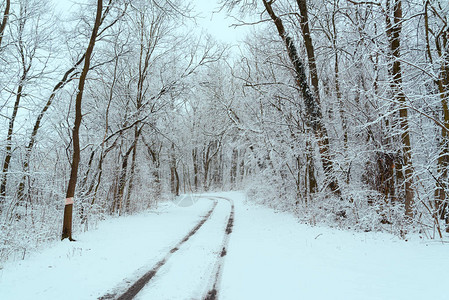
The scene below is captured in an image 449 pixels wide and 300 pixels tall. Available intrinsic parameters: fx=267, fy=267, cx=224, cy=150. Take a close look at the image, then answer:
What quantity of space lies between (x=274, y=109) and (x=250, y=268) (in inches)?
393

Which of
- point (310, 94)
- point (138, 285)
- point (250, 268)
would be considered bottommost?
point (250, 268)

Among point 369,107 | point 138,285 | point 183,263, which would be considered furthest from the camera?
point 369,107

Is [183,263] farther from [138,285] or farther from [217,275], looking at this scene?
[138,285]

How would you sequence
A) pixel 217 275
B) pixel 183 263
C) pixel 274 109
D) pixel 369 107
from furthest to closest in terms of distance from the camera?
1. pixel 274 109
2. pixel 369 107
3. pixel 183 263
4. pixel 217 275

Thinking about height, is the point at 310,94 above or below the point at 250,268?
above

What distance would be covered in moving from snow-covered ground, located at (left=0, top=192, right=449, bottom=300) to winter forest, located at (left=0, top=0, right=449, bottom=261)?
37.4 inches

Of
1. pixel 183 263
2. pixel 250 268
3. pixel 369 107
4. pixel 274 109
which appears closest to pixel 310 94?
pixel 369 107

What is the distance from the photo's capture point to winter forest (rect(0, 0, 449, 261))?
6.32 m

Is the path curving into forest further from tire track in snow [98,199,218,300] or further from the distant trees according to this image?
the distant trees

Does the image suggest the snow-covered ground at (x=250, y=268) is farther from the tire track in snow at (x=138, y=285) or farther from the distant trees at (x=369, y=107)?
the distant trees at (x=369, y=107)

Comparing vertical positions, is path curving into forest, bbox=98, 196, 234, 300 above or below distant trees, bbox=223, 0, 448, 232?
below

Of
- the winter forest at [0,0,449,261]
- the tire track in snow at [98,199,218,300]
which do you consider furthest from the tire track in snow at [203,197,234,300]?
the winter forest at [0,0,449,261]

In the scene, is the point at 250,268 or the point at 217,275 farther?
the point at 250,268

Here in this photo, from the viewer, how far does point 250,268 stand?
5066 mm
